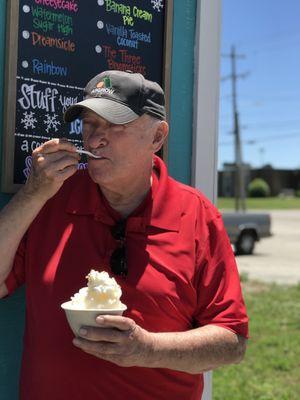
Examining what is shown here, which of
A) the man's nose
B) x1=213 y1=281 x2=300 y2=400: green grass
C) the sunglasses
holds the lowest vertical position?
x1=213 y1=281 x2=300 y2=400: green grass

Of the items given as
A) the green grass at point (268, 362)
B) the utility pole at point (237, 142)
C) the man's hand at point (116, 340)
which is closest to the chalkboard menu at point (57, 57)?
the man's hand at point (116, 340)

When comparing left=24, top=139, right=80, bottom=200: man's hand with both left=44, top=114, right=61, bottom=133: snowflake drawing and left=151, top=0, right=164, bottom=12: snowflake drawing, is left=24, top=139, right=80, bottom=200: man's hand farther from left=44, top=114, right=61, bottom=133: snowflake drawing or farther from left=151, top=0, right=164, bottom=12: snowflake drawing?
left=151, top=0, right=164, bottom=12: snowflake drawing

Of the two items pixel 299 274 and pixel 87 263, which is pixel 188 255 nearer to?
pixel 87 263

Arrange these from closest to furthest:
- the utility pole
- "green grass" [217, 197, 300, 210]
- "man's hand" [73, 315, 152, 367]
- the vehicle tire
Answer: "man's hand" [73, 315, 152, 367] → the vehicle tire → the utility pole → "green grass" [217, 197, 300, 210]

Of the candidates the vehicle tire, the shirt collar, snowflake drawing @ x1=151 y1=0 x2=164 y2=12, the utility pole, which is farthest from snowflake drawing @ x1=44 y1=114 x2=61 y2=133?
the utility pole

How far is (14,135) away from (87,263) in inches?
26.6

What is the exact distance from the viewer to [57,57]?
2.49m

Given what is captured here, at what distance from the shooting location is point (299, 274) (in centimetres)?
1258

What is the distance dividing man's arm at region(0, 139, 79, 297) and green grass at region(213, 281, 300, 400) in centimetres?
343

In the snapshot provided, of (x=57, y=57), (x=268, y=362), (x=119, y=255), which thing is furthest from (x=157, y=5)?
(x=268, y=362)

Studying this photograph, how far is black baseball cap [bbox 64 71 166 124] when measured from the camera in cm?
193

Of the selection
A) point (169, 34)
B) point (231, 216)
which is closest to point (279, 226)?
point (231, 216)

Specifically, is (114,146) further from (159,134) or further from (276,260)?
(276,260)

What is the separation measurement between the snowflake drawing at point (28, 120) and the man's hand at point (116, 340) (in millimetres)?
1056
